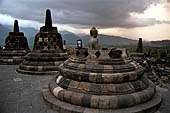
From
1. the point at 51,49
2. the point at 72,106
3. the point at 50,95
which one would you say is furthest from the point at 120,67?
the point at 51,49

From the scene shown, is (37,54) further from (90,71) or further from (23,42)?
(90,71)

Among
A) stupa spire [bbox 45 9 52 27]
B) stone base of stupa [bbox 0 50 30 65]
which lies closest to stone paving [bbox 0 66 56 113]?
stupa spire [bbox 45 9 52 27]

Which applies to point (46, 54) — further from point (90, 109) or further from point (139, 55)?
point (139, 55)

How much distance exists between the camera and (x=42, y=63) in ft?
34.2

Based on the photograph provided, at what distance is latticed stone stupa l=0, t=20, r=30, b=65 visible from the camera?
48.1 ft

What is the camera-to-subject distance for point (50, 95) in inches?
207

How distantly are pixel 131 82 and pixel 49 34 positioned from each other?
786cm

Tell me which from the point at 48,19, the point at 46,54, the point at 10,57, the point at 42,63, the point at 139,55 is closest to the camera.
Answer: the point at 42,63

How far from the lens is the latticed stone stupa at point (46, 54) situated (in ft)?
33.5

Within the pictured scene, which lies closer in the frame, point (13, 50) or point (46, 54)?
point (46, 54)

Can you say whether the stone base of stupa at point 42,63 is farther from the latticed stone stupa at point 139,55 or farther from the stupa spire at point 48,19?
the latticed stone stupa at point 139,55

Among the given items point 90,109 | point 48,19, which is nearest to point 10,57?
point 48,19

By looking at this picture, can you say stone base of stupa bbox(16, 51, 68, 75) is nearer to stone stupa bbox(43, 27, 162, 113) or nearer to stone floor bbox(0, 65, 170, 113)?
stone floor bbox(0, 65, 170, 113)

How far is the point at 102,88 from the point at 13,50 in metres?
13.2
